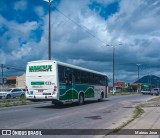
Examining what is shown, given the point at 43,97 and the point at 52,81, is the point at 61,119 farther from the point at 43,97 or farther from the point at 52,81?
the point at 43,97

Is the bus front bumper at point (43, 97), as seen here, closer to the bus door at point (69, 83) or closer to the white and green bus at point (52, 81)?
the white and green bus at point (52, 81)

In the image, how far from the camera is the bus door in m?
24.1

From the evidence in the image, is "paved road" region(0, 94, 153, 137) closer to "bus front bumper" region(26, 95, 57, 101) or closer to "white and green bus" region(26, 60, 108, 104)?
"bus front bumper" region(26, 95, 57, 101)

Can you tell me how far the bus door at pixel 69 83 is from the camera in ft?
79.2

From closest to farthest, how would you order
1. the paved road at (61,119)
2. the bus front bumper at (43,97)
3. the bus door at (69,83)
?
the paved road at (61,119)
the bus front bumper at (43,97)
the bus door at (69,83)

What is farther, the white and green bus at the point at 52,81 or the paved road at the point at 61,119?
the white and green bus at the point at 52,81

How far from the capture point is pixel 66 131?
12.1 metres

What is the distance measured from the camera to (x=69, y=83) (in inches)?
965

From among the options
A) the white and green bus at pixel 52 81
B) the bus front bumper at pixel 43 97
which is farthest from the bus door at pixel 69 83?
the bus front bumper at pixel 43 97

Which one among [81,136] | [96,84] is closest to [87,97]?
[96,84]

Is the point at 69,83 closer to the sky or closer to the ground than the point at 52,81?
closer to the ground

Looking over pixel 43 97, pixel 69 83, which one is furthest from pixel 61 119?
pixel 69 83

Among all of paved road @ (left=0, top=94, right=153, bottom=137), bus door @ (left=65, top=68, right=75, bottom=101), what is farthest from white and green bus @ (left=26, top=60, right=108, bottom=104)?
paved road @ (left=0, top=94, right=153, bottom=137)

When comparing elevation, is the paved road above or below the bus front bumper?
below
